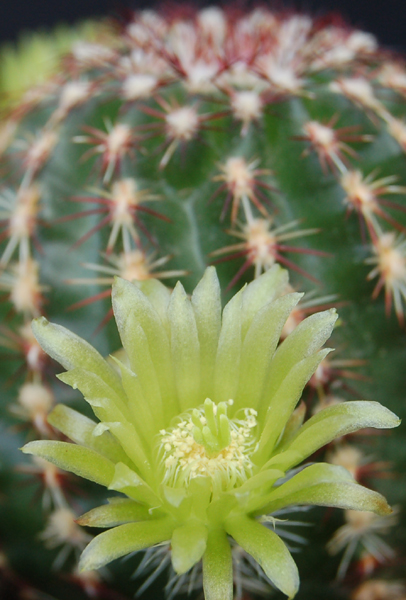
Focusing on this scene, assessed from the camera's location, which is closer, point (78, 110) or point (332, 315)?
point (332, 315)

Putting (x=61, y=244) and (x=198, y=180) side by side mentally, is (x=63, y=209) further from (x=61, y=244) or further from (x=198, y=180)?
(x=198, y=180)

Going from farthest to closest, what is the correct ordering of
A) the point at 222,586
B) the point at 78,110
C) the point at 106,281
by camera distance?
the point at 78,110
the point at 106,281
the point at 222,586

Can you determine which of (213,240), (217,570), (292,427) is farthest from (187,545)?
(213,240)

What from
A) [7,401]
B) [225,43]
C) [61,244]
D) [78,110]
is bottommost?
[7,401]

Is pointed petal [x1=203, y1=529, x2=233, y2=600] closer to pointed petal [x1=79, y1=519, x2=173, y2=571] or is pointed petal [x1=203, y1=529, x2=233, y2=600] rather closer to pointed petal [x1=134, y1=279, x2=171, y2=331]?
pointed petal [x1=79, y1=519, x2=173, y2=571]

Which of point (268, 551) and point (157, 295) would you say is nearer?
point (268, 551)

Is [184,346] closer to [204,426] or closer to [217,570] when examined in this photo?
[204,426]

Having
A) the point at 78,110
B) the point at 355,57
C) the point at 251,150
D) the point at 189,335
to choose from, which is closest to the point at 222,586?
the point at 189,335

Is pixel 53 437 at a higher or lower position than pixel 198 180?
lower
